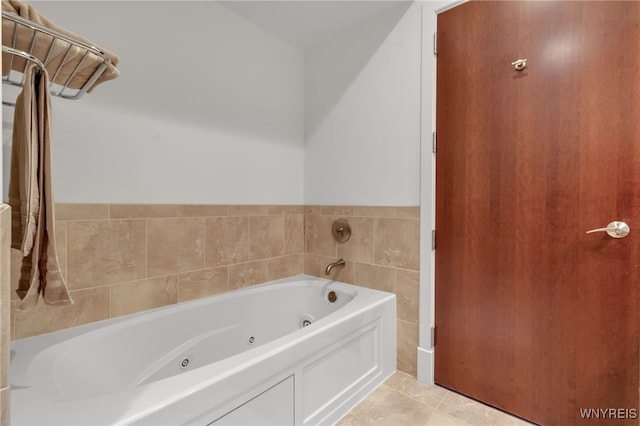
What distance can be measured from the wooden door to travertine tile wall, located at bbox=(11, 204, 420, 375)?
0.24 meters

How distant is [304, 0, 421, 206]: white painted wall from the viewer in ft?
5.77

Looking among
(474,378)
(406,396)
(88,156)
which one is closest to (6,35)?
(88,156)

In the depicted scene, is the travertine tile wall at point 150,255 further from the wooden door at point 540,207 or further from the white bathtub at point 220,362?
the wooden door at point 540,207

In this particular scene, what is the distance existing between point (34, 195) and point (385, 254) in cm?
160

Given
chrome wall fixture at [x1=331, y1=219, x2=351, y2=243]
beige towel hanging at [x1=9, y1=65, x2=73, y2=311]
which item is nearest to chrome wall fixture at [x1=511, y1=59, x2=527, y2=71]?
chrome wall fixture at [x1=331, y1=219, x2=351, y2=243]

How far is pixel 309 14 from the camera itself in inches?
74.5

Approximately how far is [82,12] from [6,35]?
604mm

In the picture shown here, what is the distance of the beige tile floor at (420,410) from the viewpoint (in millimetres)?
1401

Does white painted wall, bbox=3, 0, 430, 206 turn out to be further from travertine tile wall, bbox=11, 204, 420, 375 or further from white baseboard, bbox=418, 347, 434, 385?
white baseboard, bbox=418, 347, 434, 385

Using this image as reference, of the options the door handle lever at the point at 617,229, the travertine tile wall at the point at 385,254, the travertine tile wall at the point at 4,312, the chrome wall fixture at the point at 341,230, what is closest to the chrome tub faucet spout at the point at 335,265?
the travertine tile wall at the point at 385,254

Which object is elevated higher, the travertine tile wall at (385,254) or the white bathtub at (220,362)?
the travertine tile wall at (385,254)

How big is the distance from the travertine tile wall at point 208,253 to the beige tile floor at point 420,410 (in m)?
0.18

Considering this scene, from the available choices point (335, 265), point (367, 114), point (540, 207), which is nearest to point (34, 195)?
point (335, 265)

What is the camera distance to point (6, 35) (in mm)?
868
